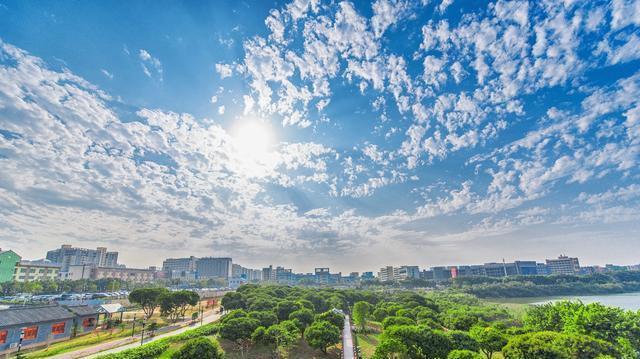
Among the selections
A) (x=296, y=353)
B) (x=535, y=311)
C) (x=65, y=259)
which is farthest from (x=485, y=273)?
(x=65, y=259)

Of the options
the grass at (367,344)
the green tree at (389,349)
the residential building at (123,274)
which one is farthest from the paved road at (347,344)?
the residential building at (123,274)

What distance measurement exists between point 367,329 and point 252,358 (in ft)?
72.7

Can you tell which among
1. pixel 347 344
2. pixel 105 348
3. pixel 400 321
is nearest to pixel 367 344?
pixel 347 344

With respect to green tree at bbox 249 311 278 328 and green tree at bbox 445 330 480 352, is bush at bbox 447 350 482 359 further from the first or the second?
green tree at bbox 249 311 278 328

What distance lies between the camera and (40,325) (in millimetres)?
33281

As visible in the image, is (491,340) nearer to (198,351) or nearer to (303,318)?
(303,318)

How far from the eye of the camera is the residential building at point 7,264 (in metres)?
90.8

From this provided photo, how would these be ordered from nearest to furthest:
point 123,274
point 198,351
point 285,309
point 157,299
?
point 198,351
point 285,309
point 157,299
point 123,274

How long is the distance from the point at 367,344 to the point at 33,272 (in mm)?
129518

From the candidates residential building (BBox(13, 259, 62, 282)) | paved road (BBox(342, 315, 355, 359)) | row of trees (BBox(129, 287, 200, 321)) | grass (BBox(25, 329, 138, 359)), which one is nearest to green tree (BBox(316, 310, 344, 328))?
paved road (BBox(342, 315, 355, 359))

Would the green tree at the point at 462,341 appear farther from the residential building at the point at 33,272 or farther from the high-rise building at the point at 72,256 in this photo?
the high-rise building at the point at 72,256

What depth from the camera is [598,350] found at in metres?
19.3

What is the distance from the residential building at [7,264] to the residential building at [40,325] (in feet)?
267

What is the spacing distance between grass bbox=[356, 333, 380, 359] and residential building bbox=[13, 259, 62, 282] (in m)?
118
